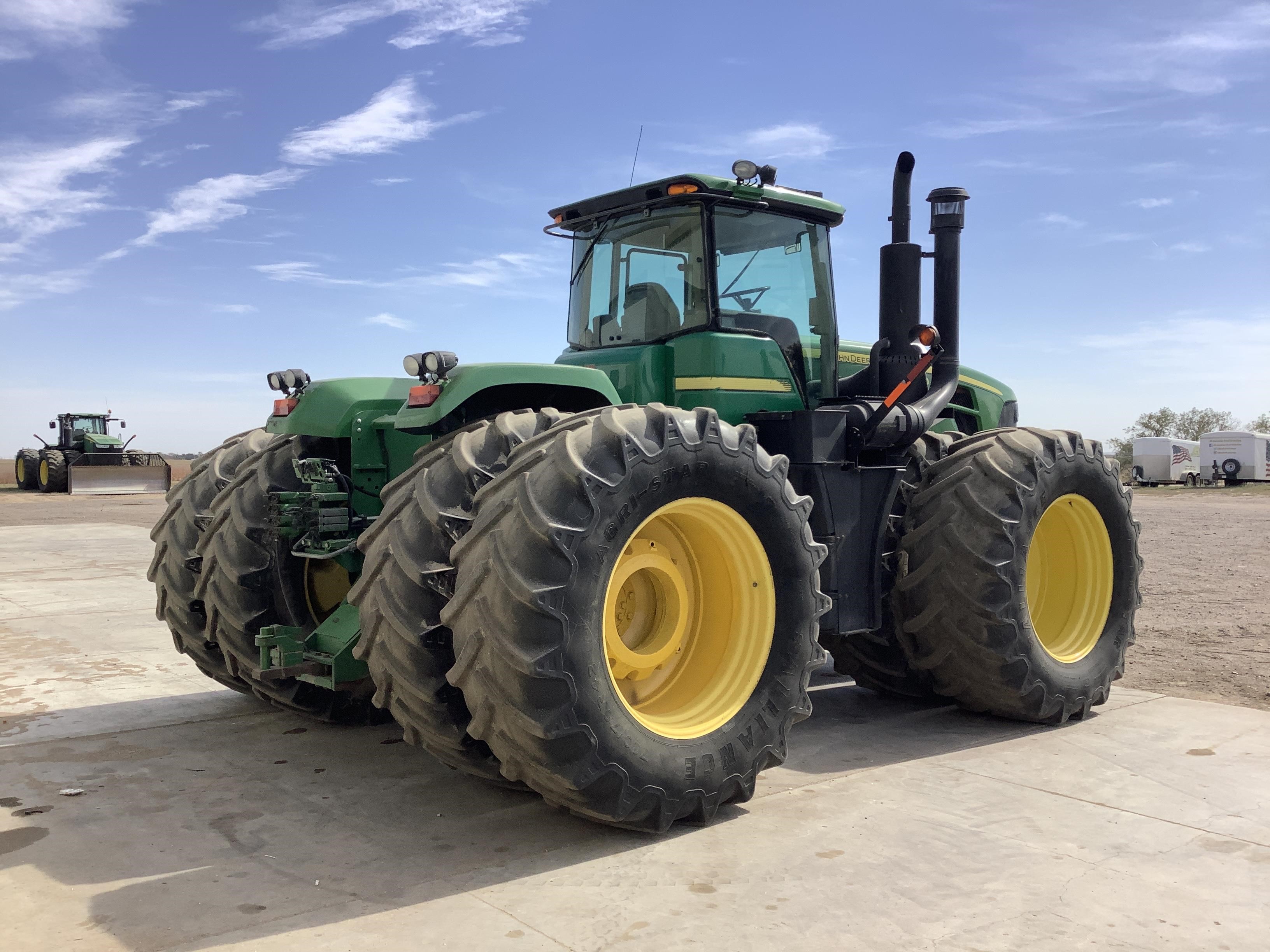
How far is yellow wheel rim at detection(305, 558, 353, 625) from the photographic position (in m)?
5.37

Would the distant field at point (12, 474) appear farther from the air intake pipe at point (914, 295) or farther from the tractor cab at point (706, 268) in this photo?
the air intake pipe at point (914, 295)

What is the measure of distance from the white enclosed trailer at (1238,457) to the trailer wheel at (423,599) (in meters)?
46.4

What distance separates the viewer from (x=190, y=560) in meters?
5.66

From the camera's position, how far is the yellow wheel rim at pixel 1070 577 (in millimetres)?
6230

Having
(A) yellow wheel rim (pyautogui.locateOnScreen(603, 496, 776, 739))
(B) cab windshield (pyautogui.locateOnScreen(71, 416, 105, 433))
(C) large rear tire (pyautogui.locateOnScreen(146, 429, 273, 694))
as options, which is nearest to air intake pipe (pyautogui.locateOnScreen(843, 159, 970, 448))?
(A) yellow wheel rim (pyautogui.locateOnScreen(603, 496, 776, 739))

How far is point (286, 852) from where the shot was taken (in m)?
3.90

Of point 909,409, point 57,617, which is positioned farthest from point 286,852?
point 57,617

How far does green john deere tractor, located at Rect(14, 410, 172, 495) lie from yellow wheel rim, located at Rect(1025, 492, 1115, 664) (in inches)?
1209

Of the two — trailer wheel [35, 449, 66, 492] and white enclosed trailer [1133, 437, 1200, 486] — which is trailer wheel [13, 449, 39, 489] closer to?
trailer wheel [35, 449, 66, 492]

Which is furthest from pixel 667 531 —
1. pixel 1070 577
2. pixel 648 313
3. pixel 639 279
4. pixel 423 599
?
pixel 1070 577

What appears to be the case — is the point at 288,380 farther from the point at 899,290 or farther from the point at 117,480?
the point at 117,480

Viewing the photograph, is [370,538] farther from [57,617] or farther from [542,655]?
[57,617]

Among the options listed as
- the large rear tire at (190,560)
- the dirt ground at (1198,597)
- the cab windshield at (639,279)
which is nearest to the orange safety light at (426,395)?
the cab windshield at (639,279)

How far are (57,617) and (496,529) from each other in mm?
7262
